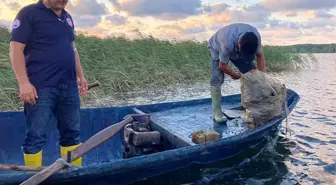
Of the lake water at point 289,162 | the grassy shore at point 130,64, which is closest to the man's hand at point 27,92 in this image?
the lake water at point 289,162

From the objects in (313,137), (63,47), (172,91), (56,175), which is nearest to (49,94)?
(63,47)

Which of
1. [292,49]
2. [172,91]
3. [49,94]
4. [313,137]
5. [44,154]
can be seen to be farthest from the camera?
[292,49]

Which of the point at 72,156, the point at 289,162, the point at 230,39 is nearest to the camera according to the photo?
the point at 72,156

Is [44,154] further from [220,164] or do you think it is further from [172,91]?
[172,91]

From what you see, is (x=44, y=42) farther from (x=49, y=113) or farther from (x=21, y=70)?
(x=49, y=113)

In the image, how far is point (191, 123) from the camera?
5.31 meters

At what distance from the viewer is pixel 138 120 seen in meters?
4.79

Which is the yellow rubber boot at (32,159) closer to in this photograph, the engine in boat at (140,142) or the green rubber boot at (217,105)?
the engine in boat at (140,142)

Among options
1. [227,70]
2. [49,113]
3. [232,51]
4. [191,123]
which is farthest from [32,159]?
[232,51]

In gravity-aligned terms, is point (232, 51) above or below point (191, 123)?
above

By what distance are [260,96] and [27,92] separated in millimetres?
3010

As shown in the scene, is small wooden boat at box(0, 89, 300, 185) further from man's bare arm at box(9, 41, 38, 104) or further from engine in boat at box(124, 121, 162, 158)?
man's bare arm at box(9, 41, 38, 104)

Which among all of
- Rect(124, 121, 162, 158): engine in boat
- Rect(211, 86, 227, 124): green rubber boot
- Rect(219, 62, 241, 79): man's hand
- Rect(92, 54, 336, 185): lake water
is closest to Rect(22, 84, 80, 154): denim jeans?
Rect(124, 121, 162, 158): engine in boat

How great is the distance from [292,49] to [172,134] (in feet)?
70.6
